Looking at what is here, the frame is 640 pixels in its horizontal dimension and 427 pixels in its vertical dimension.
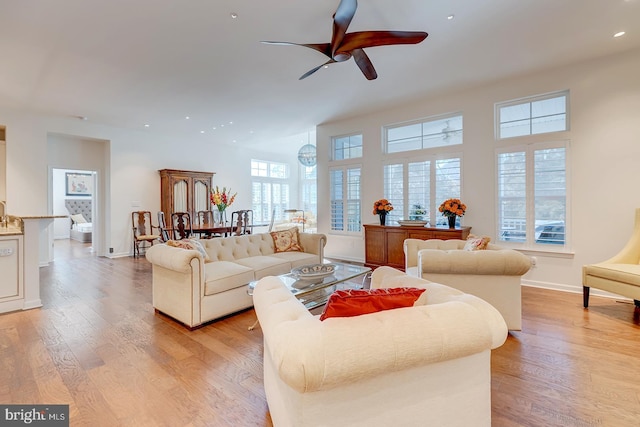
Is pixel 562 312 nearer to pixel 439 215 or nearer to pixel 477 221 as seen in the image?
pixel 477 221

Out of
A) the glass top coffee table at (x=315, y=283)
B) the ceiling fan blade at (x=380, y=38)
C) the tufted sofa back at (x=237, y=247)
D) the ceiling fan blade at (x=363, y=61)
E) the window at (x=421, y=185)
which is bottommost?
the glass top coffee table at (x=315, y=283)

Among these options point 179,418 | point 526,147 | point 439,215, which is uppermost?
point 526,147

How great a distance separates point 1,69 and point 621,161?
795 cm

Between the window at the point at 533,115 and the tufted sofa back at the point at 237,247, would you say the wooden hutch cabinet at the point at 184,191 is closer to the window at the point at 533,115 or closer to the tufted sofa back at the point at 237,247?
the tufted sofa back at the point at 237,247

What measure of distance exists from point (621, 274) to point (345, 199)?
4.31m

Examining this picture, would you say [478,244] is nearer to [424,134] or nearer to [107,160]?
[424,134]

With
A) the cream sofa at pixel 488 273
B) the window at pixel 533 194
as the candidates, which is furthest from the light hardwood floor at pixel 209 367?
the window at pixel 533 194

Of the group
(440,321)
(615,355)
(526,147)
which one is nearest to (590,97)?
(526,147)

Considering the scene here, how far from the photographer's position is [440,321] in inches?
46.5

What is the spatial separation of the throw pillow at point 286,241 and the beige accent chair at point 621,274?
139 inches

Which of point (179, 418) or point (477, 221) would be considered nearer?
point (179, 418)

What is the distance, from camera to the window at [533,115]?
13.7ft

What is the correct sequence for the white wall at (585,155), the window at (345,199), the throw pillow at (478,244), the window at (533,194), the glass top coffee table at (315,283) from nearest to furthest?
the glass top coffee table at (315,283), the throw pillow at (478,244), the white wall at (585,155), the window at (533,194), the window at (345,199)

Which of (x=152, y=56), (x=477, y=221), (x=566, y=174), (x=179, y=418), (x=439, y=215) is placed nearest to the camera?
(x=179, y=418)
